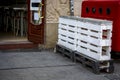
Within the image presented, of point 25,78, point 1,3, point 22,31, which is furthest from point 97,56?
point 1,3

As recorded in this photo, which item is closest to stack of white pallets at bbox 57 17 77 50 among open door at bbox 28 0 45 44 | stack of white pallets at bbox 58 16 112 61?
stack of white pallets at bbox 58 16 112 61

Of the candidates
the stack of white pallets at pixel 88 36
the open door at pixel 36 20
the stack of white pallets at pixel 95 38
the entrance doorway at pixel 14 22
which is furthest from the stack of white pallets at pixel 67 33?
the entrance doorway at pixel 14 22

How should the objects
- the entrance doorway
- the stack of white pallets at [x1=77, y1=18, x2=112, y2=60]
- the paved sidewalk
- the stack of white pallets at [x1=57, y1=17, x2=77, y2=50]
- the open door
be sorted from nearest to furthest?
the paved sidewalk → the stack of white pallets at [x1=77, y1=18, x2=112, y2=60] → the stack of white pallets at [x1=57, y1=17, x2=77, y2=50] → the open door → the entrance doorway

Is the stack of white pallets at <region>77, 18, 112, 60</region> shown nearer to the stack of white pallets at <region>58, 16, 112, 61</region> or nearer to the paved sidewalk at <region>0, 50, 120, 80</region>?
the stack of white pallets at <region>58, 16, 112, 61</region>

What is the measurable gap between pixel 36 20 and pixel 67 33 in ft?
5.38

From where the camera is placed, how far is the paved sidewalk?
6.85 metres

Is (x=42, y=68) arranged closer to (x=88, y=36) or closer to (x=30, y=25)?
(x=88, y=36)

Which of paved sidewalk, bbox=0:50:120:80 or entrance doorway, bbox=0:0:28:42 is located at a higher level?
entrance doorway, bbox=0:0:28:42

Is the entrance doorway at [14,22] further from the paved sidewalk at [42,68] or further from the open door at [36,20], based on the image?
the paved sidewalk at [42,68]

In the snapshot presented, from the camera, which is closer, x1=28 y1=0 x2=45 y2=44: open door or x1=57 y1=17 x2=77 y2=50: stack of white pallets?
x1=57 y1=17 x2=77 y2=50: stack of white pallets

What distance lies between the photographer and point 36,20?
10.1 meters

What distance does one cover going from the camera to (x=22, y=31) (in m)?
11.9

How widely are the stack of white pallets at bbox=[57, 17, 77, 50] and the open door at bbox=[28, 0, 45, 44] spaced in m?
0.78

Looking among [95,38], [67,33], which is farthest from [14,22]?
[95,38]
